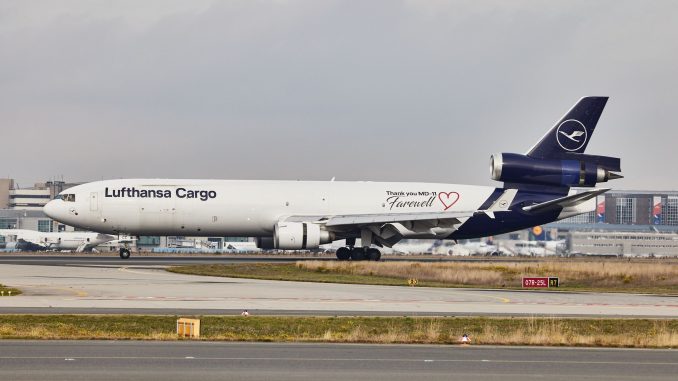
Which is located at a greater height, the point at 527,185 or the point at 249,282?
the point at 527,185

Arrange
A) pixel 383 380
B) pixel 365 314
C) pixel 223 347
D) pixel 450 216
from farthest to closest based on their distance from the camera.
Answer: pixel 450 216, pixel 365 314, pixel 223 347, pixel 383 380

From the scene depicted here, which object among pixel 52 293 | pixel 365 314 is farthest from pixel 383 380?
pixel 52 293

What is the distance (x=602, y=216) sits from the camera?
170m

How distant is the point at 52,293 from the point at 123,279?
8.53m

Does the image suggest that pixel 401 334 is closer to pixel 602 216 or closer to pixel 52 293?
pixel 52 293

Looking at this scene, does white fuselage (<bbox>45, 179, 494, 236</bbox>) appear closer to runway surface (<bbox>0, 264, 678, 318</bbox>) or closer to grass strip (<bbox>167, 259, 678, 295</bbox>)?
grass strip (<bbox>167, 259, 678, 295</bbox>)

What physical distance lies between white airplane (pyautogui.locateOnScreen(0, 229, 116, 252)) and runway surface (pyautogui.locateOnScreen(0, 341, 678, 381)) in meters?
88.6

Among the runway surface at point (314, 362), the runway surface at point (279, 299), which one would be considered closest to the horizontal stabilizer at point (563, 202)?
the runway surface at point (279, 299)

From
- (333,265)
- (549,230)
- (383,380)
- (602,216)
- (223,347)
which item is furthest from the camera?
(602,216)

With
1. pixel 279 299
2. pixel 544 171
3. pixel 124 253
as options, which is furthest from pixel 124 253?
pixel 279 299

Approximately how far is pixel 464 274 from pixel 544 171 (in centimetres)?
1898

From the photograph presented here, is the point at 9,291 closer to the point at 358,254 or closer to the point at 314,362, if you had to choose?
the point at 314,362

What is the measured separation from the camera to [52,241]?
126m

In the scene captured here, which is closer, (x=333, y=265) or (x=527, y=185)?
(x=333, y=265)
